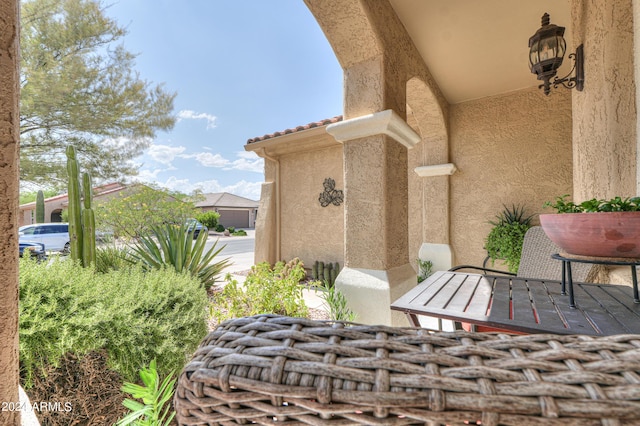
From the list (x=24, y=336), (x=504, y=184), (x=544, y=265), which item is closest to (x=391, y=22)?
(x=544, y=265)

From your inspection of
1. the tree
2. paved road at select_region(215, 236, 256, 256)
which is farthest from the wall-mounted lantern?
the tree

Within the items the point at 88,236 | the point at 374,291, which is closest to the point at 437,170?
the point at 374,291

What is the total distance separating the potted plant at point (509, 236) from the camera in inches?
162

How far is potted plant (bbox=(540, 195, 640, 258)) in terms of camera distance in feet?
3.34

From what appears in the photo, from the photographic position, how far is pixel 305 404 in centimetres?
37

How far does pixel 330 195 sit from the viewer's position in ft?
18.8

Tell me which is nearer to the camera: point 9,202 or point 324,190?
point 9,202

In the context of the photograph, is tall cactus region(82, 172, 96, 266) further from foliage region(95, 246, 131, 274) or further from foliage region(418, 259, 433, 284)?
foliage region(418, 259, 433, 284)

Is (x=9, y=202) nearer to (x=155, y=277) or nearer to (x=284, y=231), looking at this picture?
(x=155, y=277)

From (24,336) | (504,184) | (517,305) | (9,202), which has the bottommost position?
(24,336)

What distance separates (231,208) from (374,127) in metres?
28.2

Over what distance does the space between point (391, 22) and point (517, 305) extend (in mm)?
2876

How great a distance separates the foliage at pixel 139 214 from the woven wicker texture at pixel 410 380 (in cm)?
636

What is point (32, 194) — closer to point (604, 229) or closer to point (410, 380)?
point (410, 380)
